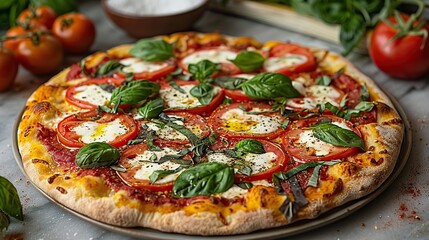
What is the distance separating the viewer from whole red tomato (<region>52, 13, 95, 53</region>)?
500cm

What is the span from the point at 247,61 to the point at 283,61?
0.93 feet

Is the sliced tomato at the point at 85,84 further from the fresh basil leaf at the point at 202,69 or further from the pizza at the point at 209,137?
the fresh basil leaf at the point at 202,69

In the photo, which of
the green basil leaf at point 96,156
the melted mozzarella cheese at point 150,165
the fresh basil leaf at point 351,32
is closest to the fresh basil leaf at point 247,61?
the fresh basil leaf at point 351,32

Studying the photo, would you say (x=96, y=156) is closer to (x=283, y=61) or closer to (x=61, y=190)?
(x=61, y=190)

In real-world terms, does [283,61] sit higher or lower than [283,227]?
higher

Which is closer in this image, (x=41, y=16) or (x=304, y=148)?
(x=304, y=148)

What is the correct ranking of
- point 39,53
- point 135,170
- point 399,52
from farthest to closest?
point 39,53, point 399,52, point 135,170

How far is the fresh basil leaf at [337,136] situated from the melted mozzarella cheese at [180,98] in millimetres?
811

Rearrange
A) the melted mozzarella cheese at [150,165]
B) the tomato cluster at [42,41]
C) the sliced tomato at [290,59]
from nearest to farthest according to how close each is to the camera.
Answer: the melted mozzarella cheese at [150,165]
the sliced tomato at [290,59]
the tomato cluster at [42,41]

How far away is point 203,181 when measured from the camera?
120 inches

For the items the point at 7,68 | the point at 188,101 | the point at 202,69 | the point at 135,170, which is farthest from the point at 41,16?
the point at 135,170

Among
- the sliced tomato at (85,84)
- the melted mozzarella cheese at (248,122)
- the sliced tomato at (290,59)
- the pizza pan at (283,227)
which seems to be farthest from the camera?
the sliced tomato at (290,59)

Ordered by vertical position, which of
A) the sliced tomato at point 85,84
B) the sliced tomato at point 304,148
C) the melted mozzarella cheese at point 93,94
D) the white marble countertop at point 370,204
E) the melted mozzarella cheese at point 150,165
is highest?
the sliced tomato at point 304,148

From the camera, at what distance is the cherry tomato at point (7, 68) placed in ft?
14.5
